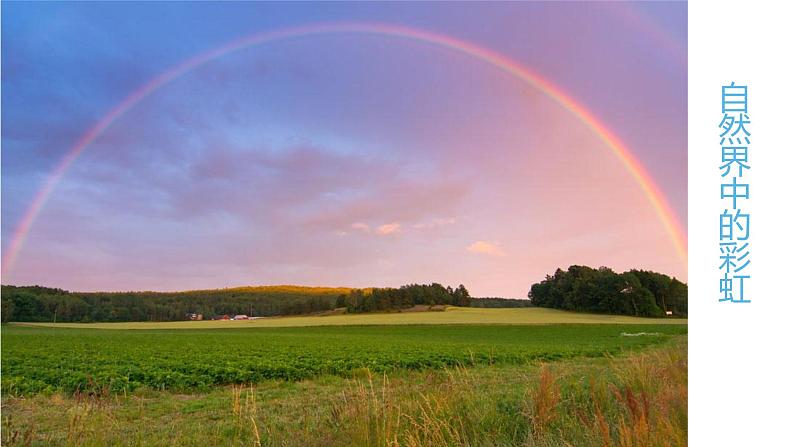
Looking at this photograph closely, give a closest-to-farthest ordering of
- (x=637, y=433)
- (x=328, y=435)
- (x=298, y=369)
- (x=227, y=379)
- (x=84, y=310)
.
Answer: (x=637, y=433), (x=328, y=435), (x=227, y=379), (x=298, y=369), (x=84, y=310)

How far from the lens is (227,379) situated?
1981 cm

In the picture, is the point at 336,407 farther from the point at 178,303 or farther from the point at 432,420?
the point at 178,303

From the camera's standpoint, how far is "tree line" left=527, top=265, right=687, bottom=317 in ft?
356

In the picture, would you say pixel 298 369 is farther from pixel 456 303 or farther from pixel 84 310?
pixel 84 310

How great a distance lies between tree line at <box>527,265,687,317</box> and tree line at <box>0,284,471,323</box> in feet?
91.5

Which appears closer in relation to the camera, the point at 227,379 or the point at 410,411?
the point at 410,411

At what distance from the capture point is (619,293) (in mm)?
109375

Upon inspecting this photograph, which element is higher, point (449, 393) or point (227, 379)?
point (449, 393)

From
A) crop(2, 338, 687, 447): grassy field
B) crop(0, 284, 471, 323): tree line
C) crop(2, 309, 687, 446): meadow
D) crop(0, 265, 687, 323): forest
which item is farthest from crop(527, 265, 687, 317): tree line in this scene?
crop(2, 338, 687, 447): grassy field

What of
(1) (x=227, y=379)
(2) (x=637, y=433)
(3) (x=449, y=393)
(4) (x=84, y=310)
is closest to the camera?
(2) (x=637, y=433)

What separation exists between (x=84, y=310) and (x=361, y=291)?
222 feet

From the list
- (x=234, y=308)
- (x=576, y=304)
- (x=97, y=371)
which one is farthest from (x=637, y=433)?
(x=234, y=308)

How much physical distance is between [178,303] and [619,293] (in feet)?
352

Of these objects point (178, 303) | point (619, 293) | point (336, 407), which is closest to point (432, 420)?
point (336, 407)
